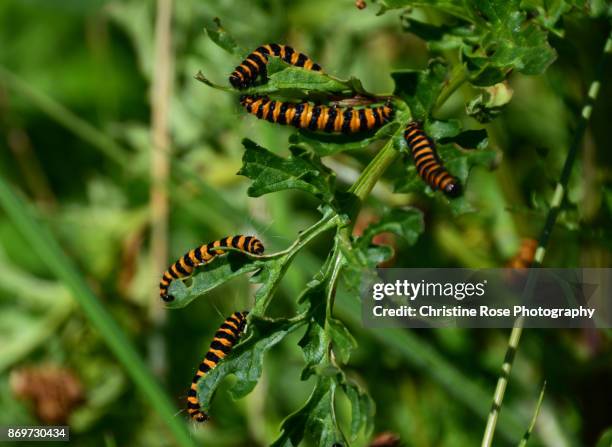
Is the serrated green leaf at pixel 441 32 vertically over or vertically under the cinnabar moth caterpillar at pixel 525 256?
over

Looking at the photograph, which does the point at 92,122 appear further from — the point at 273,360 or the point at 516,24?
the point at 516,24

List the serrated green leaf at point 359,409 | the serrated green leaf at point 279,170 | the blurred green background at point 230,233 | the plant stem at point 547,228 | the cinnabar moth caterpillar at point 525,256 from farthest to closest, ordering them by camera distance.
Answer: the blurred green background at point 230,233 < the cinnabar moth caterpillar at point 525,256 < the plant stem at point 547,228 < the serrated green leaf at point 279,170 < the serrated green leaf at point 359,409

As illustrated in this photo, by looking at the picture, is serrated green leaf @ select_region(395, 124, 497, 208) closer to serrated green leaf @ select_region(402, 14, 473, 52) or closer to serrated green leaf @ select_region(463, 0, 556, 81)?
serrated green leaf @ select_region(463, 0, 556, 81)

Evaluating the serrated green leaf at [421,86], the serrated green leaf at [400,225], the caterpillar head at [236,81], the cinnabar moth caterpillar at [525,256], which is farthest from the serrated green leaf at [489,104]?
the cinnabar moth caterpillar at [525,256]

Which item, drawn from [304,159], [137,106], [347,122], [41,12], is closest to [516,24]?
[347,122]

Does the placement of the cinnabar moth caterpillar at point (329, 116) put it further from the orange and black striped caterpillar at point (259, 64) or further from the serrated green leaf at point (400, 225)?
the serrated green leaf at point (400, 225)

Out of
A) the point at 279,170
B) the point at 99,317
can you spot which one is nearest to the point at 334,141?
the point at 279,170

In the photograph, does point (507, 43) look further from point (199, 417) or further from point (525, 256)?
point (199, 417)
